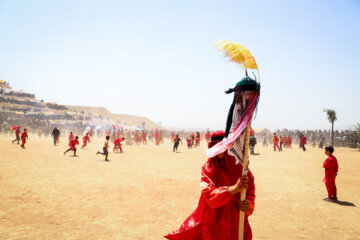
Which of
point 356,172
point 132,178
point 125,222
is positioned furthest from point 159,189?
point 356,172

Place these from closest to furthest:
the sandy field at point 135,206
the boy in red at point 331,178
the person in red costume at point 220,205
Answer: the person in red costume at point 220,205 → the sandy field at point 135,206 → the boy in red at point 331,178

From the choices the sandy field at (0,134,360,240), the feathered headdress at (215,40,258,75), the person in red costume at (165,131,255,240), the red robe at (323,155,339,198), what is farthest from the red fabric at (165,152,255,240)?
the red robe at (323,155,339,198)

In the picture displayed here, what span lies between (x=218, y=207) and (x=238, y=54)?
1.59 m

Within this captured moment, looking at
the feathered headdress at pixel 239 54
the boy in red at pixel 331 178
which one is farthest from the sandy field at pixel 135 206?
the feathered headdress at pixel 239 54

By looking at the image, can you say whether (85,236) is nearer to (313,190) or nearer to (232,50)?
(232,50)

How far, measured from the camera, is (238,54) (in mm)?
2195

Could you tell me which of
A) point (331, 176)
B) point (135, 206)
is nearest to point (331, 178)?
point (331, 176)

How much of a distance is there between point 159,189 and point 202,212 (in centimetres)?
526

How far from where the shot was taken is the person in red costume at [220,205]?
2.15 m

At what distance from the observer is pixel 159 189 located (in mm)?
7488

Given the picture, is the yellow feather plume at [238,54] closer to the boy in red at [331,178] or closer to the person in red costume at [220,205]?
the person in red costume at [220,205]

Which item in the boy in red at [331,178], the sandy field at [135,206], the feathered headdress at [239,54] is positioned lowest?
the sandy field at [135,206]

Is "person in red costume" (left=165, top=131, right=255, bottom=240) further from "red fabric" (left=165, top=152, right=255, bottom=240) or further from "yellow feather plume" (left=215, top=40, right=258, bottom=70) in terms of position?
"yellow feather plume" (left=215, top=40, right=258, bottom=70)

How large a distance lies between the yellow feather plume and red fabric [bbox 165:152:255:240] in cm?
102
